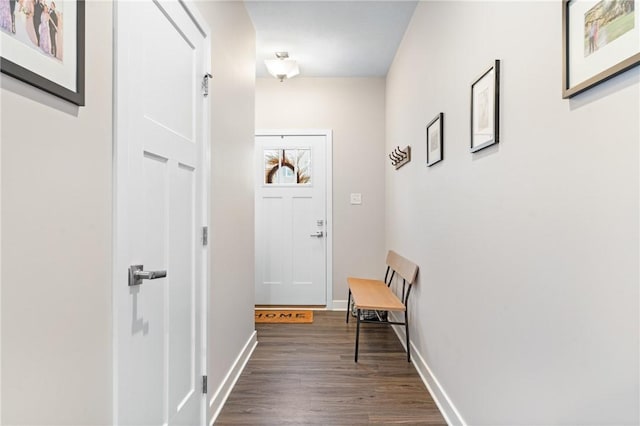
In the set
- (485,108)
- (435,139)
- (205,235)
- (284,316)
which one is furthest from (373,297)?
(485,108)

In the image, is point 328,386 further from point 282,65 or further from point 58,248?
point 282,65

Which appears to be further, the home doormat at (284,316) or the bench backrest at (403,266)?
the home doormat at (284,316)

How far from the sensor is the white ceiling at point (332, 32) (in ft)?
8.64

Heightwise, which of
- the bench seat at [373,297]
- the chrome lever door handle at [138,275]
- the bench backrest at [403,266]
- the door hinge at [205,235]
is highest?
the door hinge at [205,235]

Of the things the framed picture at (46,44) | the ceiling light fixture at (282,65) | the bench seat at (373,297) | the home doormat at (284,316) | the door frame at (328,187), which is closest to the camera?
the framed picture at (46,44)

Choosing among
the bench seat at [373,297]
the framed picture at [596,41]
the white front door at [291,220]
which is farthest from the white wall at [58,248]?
the white front door at [291,220]

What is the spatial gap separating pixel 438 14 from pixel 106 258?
7.40 feet

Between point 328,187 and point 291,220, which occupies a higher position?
point 328,187

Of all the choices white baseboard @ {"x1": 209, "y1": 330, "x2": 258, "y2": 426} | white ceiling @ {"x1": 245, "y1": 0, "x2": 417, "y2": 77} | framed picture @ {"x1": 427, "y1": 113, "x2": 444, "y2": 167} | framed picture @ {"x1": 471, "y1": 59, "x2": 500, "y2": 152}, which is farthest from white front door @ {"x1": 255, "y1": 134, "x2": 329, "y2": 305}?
framed picture @ {"x1": 471, "y1": 59, "x2": 500, "y2": 152}

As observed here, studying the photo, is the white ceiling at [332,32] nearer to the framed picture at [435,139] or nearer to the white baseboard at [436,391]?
the framed picture at [435,139]

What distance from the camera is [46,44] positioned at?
2.52 feet

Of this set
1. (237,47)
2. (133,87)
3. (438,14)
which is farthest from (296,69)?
(133,87)

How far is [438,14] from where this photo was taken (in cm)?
214

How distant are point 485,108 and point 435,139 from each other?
72cm
